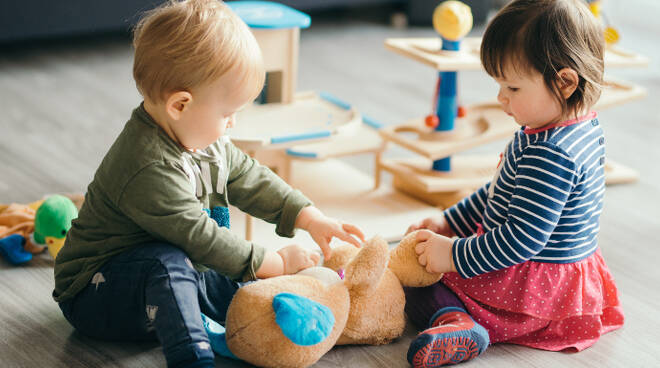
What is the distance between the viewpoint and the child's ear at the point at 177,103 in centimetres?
94

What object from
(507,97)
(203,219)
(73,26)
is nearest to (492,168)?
(507,97)

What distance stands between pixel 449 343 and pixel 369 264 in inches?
5.9

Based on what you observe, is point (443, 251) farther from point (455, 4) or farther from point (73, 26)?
point (73, 26)

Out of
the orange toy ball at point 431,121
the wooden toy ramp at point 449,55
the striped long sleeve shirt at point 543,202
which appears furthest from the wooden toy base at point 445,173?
the striped long sleeve shirt at point 543,202

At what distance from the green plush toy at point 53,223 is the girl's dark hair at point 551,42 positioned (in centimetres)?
72

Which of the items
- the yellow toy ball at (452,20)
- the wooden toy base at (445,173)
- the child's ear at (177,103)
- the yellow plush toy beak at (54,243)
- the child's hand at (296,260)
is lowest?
the yellow plush toy beak at (54,243)

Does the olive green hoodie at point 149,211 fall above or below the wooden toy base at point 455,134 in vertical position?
above

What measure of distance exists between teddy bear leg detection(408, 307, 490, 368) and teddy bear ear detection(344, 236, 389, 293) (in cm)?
10

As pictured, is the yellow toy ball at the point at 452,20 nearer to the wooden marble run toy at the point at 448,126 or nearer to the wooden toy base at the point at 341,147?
the wooden marble run toy at the point at 448,126

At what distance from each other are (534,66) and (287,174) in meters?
0.68

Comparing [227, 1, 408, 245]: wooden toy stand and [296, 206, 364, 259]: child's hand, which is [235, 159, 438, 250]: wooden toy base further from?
[296, 206, 364, 259]: child's hand

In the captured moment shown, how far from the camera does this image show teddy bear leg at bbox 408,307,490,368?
1.00 metres

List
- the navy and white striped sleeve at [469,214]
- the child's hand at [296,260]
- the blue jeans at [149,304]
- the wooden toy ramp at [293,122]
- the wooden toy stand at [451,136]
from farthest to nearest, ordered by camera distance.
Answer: the wooden toy stand at [451,136] < the wooden toy ramp at [293,122] < the navy and white striped sleeve at [469,214] < the child's hand at [296,260] < the blue jeans at [149,304]

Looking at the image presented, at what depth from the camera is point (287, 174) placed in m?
1.57
